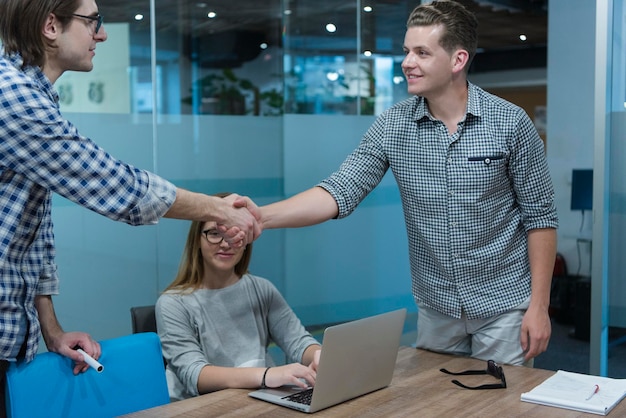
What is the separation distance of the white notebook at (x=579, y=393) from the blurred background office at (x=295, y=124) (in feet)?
6.01

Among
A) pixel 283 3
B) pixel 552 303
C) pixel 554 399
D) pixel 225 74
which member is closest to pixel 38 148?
pixel 554 399

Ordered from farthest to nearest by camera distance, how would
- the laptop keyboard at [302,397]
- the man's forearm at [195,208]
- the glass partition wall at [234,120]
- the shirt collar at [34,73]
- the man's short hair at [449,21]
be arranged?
1. the glass partition wall at [234,120]
2. the man's short hair at [449,21]
3. the man's forearm at [195,208]
4. the laptop keyboard at [302,397]
5. the shirt collar at [34,73]

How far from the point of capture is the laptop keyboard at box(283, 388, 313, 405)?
2.09m

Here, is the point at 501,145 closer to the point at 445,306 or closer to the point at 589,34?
the point at 445,306

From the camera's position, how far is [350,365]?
208 centimetres

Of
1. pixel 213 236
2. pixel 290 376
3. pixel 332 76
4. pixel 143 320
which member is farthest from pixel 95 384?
pixel 332 76

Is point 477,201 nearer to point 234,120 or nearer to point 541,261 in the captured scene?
point 541,261

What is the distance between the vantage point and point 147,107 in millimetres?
3961

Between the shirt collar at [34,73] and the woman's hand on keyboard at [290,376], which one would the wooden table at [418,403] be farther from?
the shirt collar at [34,73]

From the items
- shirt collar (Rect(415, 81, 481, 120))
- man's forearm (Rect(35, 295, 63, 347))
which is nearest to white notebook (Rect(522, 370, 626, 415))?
shirt collar (Rect(415, 81, 481, 120))

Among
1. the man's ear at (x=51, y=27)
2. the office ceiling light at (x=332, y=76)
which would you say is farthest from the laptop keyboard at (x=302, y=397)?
the office ceiling light at (x=332, y=76)

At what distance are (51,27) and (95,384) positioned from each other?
946 millimetres

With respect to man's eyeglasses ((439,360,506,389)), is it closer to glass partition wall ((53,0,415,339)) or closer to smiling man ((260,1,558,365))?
smiling man ((260,1,558,365))

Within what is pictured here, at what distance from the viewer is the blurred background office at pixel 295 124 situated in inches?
151
